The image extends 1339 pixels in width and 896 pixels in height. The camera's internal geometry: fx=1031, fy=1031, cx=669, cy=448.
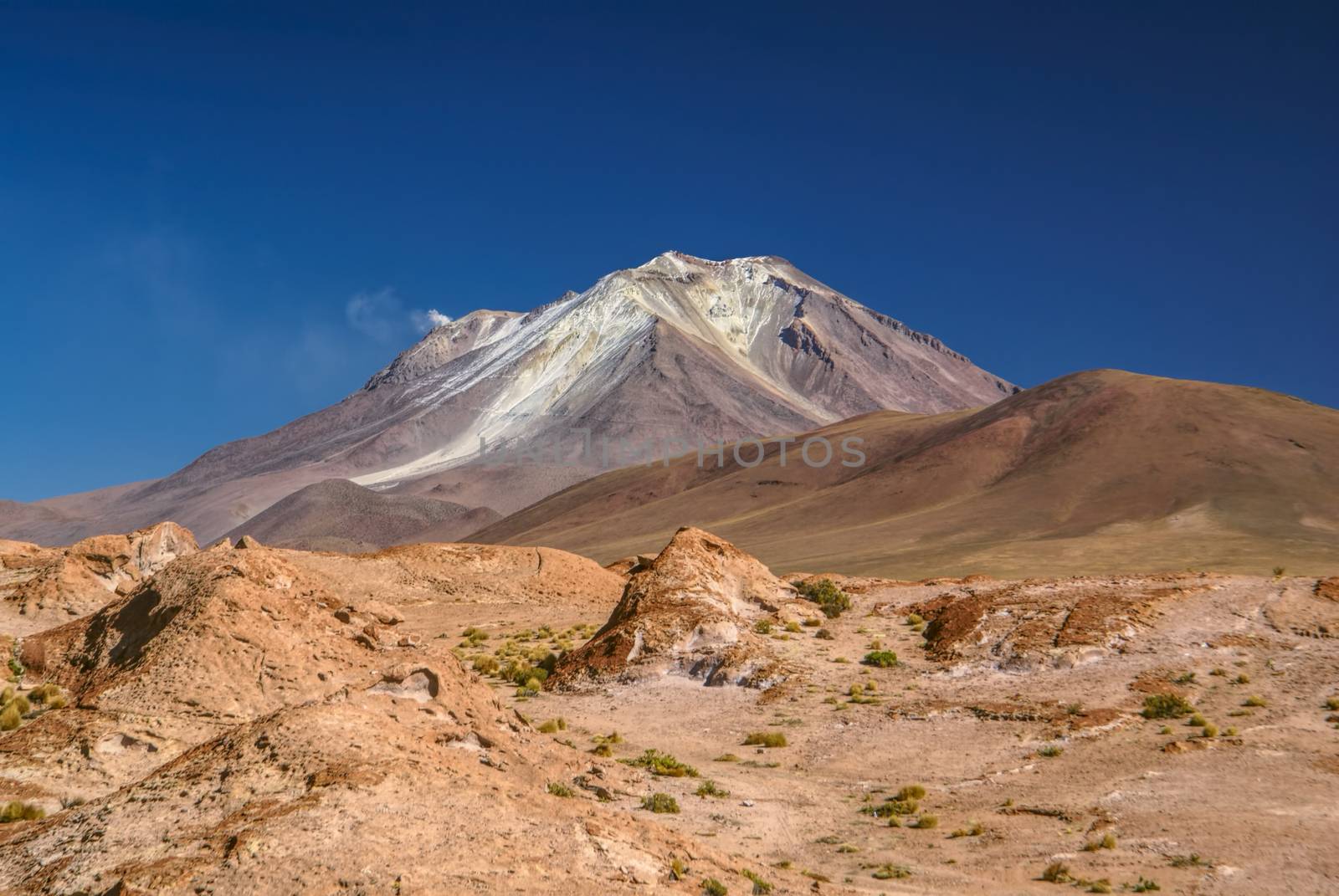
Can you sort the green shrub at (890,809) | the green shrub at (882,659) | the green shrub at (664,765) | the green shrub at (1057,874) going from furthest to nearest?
the green shrub at (882,659)
the green shrub at (664,765)
the green shrub at (890,809)
the green shrub at (1057,874)

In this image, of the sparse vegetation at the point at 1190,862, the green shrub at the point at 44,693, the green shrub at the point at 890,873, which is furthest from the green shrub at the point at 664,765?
the green shrub at the point at 44,693

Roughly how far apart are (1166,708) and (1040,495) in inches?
2877

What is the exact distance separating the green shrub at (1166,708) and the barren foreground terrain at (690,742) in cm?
7

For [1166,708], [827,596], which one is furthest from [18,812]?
[827,596]

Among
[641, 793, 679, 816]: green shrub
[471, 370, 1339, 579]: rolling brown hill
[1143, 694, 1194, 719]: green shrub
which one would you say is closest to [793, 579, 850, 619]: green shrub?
[1143, 694, 1194, 719]: green shrub

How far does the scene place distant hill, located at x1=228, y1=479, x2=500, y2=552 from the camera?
13925 cm

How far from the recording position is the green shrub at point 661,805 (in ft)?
41.5

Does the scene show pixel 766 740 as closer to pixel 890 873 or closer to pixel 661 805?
pixel 661 805

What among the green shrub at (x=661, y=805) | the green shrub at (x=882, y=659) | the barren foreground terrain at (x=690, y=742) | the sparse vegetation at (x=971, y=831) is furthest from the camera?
the green shrub at (x=882, y=659)

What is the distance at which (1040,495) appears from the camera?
86.6 metres

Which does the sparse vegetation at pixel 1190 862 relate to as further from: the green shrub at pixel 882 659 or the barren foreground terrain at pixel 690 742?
the green shrub at pixel 882 659

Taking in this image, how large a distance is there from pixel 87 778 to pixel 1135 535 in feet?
229

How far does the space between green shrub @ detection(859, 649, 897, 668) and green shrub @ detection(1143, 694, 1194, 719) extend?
5.74 metres

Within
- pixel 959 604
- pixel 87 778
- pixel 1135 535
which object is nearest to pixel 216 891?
pixel 87 778
